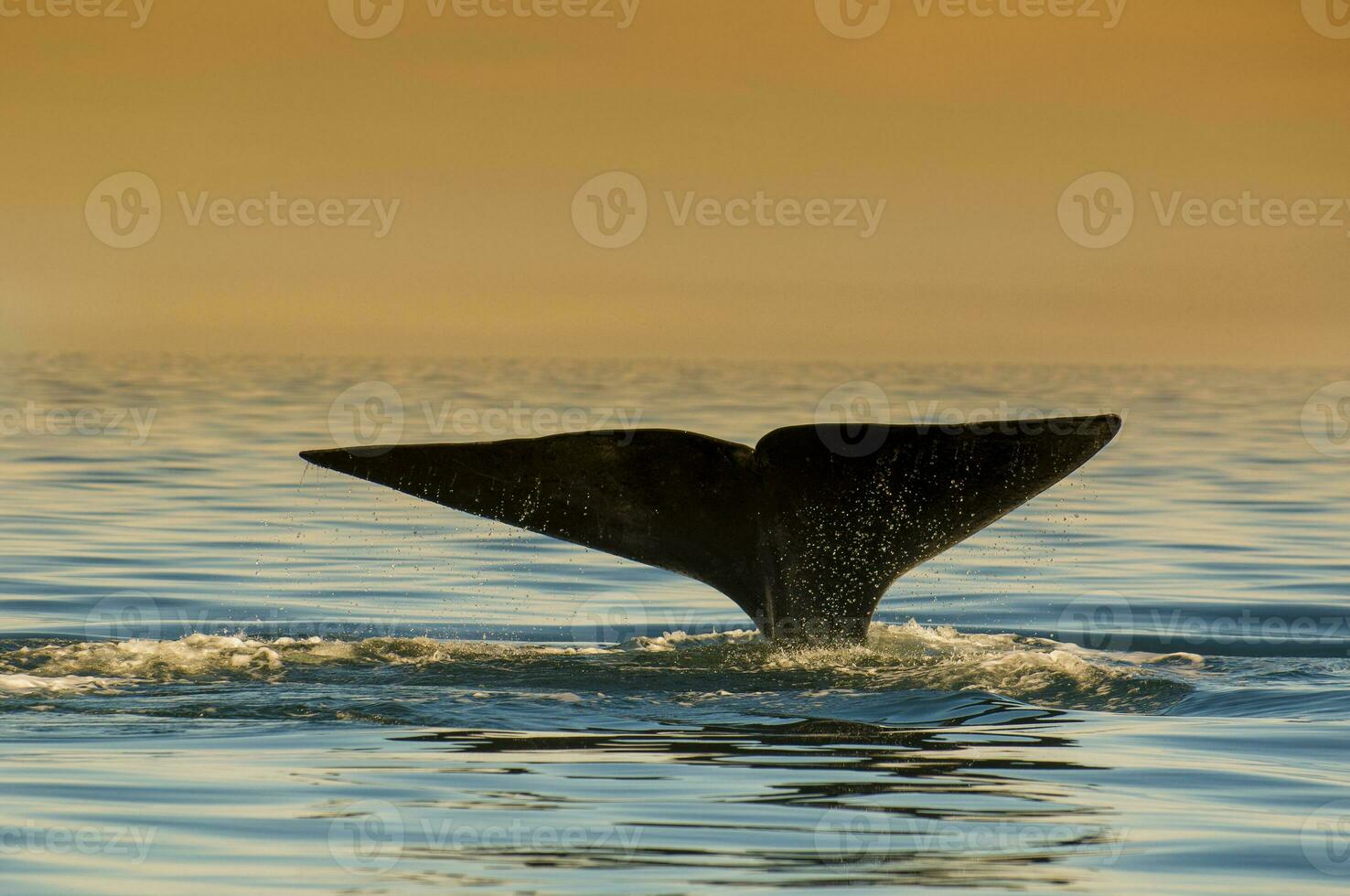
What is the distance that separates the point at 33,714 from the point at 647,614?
18.8 ft

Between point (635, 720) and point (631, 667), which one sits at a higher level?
point (631, 667)

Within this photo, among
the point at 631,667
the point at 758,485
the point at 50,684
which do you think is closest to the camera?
the point at 758,485

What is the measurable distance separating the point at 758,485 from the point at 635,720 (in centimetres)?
122

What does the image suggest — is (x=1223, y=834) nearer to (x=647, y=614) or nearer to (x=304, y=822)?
(x=304, y=822)

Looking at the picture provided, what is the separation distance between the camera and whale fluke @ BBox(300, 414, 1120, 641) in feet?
28.6

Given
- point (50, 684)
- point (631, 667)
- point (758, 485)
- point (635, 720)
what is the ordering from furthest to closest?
point (631, 667) < point (50, 684) < point (758, 485) < point (635, 720)

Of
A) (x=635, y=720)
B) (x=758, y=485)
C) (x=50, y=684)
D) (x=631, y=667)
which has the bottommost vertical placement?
(x=635, y=720)

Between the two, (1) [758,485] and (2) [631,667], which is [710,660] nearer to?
(2) [631,667]

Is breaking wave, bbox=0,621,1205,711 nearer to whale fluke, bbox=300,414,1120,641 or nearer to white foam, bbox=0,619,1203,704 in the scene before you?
white foam, bbox=0,619,1203,704

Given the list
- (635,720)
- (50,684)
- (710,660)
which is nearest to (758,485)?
(635,720)

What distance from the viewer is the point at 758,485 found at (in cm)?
915

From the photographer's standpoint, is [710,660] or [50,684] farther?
[710,660]

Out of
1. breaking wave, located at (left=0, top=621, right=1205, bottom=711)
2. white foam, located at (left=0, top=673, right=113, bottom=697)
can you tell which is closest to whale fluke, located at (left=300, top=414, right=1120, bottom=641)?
breaking wave, located at (left=0, top=621, right=1205, bottom=711)

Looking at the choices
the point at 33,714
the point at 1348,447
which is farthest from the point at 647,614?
the point at 1348,447
